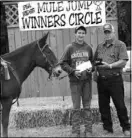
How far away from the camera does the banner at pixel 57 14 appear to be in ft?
20.6

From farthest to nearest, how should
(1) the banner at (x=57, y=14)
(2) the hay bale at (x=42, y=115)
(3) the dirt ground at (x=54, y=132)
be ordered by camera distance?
(1) the banner at (x=57, y=14), (2) the hay bale at (x=42, y=115), (3) the dirt ground at (x=54, y=132)

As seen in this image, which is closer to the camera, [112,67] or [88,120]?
[112,67]

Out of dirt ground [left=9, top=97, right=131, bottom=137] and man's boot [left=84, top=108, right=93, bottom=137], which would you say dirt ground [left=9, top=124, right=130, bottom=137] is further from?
man's boot [left=84, top=108, right=93, bottom=137]

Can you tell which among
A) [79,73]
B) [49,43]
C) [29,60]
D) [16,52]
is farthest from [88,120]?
[49,43]

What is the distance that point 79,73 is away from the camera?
4480 millimetres

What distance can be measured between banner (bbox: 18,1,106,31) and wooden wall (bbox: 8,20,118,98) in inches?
14.9

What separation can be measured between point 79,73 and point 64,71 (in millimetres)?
1351

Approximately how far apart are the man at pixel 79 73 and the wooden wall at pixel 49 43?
2070mm

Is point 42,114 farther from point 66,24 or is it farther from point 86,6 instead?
point 86,6

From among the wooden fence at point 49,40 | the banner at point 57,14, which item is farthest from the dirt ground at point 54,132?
the banner at point 57,14

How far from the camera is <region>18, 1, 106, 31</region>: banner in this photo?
6.29m

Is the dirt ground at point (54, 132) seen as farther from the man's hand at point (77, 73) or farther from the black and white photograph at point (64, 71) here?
the man's hand at point (77, 73)

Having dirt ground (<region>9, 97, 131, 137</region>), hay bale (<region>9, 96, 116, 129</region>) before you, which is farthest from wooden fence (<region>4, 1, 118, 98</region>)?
dirt ground (<region>9, 97, 131, 137</region>)

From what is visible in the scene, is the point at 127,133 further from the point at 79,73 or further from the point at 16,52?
the point at 16,52
